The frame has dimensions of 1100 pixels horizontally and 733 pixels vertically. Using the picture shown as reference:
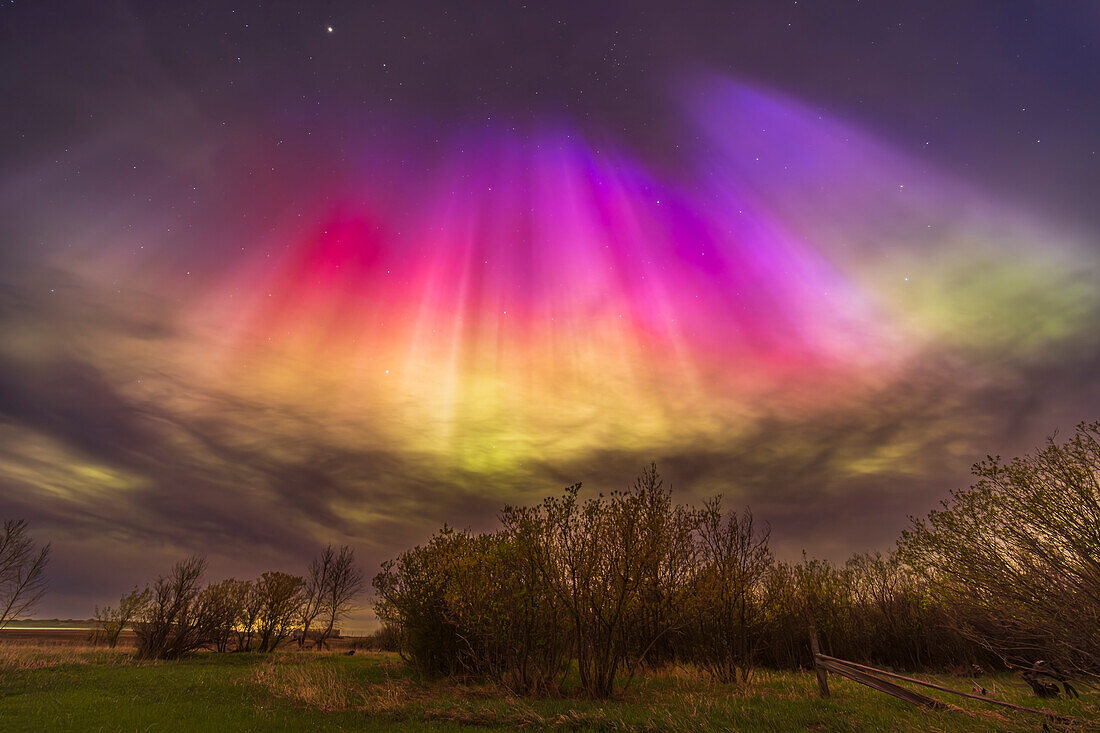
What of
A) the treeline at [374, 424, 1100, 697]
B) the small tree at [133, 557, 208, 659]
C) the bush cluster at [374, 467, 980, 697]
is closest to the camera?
the treeline at [374, 424, 1100, 697]

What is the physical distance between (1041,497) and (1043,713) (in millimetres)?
4653

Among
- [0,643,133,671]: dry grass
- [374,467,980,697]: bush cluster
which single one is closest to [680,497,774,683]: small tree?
[374,467,980,697]: bush cluster

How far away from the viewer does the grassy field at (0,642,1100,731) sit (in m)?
13.3

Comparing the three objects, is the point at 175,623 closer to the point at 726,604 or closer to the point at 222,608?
the point at 222,608

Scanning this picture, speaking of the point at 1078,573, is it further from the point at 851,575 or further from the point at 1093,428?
the point at 851,575

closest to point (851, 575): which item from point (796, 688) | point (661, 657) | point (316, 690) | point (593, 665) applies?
point (661, 657)

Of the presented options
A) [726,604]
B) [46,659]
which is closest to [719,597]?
[726,604]

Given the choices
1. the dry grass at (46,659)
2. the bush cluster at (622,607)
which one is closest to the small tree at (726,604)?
the bush cluster at (622,607)

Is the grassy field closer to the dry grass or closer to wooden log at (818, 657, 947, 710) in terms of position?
wooden log at (818, 657, 947, 710)

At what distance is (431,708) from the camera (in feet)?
56.2

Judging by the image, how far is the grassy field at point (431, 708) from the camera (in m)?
13.3

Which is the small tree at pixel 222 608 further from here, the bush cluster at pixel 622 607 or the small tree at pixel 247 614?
the bush cluster at pixel 622 607

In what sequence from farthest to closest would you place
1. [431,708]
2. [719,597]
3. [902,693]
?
1. [719,597]
2. [431,708]
3. [902,693]

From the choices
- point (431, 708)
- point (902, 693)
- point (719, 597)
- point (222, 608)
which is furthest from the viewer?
point (222, 608)
